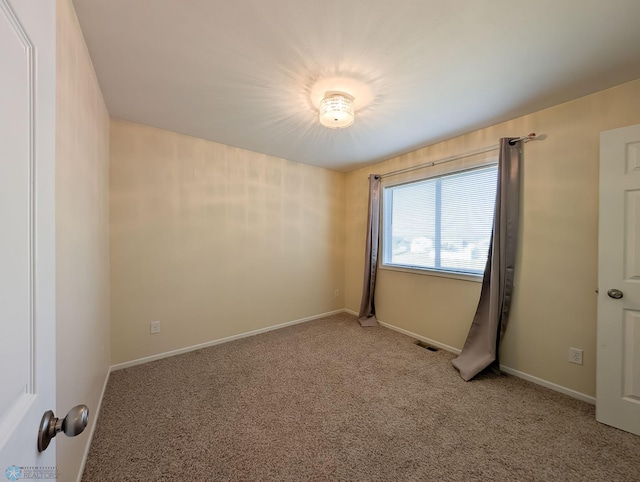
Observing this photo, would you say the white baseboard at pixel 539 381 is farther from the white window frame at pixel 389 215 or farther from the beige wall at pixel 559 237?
the white window frame at pixel 389 215

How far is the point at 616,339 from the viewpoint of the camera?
1679mm

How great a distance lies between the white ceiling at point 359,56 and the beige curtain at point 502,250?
0.43 m

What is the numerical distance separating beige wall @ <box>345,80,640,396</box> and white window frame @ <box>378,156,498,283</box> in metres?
0.16

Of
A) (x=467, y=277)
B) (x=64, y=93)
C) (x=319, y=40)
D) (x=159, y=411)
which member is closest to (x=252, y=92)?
(x=319, y=40)

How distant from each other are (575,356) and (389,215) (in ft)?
7.59

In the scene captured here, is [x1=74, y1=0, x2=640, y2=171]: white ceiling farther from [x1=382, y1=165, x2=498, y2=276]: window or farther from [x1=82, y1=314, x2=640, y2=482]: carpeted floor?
[x1=82, y1=314, x2=640, y2=482]: carpeted floor

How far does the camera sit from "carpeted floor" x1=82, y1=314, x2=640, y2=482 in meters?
1.39

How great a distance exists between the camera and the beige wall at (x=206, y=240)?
2.38 meters

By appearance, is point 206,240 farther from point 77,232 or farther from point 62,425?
point 62,425

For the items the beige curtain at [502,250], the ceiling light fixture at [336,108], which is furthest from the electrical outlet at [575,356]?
the ceiling light fixture at [336,108]

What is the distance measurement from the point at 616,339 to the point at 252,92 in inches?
121

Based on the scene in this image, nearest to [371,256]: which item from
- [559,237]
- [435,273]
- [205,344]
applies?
[435,273]

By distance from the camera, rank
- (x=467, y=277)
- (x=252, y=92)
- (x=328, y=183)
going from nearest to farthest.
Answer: (x=252, y=92) < (x=467, y=277) < (x=328, y=183)

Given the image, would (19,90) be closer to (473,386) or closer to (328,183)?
(473,386)
